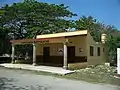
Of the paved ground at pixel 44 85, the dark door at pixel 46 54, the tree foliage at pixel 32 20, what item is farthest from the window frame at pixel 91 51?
the paved ground at pixel 44 85

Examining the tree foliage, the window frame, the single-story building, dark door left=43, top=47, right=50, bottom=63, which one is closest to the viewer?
the single-story building

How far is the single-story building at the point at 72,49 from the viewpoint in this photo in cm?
2450

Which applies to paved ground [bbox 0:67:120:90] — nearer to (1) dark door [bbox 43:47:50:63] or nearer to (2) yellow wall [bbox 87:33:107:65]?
(2) yellow wall [bbox 87:33:107:65]

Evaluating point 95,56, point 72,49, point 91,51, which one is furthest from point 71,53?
point 95,56

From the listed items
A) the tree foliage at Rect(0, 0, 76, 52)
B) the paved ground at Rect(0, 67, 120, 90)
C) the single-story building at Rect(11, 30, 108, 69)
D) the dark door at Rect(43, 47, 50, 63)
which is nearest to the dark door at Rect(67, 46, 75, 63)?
the single-story building at Rect(11, 30, 108, 69)

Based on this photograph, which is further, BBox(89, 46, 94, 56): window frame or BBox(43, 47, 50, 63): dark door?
BBox(43, 47, 50, 63): dark door

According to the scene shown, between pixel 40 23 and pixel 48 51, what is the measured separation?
253 inches

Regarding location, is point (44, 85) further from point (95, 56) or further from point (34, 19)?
point (34, 19)

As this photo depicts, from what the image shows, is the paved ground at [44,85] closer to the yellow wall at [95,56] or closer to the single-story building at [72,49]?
the single-story building at [72,49]

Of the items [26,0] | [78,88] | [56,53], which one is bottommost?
[78,88]

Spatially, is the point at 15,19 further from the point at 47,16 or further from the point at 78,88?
the point at 78,88

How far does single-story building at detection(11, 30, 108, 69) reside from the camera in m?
24.5

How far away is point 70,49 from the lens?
87.1 feet

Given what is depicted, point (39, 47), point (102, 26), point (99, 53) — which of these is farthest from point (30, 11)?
point (102, 26)
